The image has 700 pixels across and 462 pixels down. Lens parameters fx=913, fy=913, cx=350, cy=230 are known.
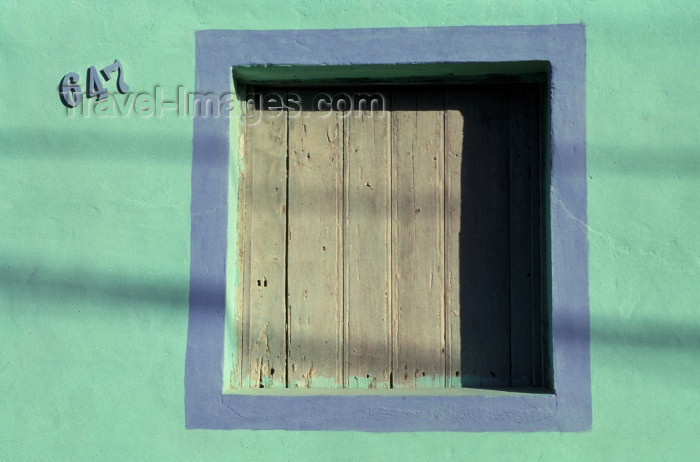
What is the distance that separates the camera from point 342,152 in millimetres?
3463

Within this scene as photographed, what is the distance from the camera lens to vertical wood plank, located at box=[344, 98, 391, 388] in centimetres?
338

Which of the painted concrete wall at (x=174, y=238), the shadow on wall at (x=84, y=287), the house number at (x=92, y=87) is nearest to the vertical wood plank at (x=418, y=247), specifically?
the painted concrete wall at (x=174, y=238)

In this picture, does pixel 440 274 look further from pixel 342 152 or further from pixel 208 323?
pixel 208 323

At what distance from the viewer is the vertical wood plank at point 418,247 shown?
3.38 metres

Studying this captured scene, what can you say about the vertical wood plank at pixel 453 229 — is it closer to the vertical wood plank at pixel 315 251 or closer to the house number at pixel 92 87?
the vertical wood plank at pixel 315 251

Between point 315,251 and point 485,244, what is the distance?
0.64m

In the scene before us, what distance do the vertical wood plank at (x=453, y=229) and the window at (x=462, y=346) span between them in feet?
0.41

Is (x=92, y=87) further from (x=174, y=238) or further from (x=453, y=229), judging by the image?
(x=453, y=229)

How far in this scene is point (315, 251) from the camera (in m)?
3.43

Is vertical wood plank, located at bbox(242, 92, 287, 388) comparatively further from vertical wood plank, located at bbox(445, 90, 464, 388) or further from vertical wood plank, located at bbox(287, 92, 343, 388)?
vertical wood plank, located at bbox(445, 90, 464, 388)

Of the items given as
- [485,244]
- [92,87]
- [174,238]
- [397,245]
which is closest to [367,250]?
[397,245]

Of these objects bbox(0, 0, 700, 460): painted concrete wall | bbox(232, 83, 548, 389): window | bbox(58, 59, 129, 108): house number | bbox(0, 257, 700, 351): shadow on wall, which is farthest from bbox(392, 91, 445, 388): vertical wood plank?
bbox(58, 59, 129, 108): house number

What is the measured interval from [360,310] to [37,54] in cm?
153

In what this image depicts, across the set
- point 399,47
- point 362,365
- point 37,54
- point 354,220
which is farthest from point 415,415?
point 37,54
